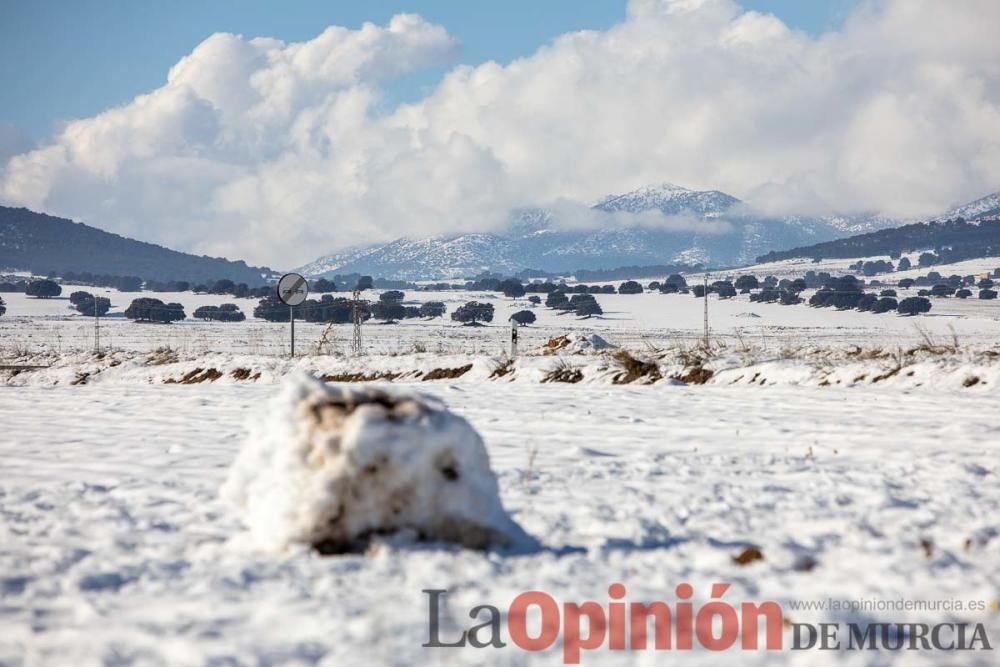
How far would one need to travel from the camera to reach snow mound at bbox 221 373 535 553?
13.0 ft

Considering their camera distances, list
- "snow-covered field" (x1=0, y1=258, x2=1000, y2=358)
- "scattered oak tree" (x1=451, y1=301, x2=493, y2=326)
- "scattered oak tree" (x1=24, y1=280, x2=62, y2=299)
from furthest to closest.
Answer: "scattered oak tree" (x1=24, y1=280, x2=62, y2=299) → "scattered oak tree" (x1=451, y1=301, x2=493, y2=326) → "snow-covered field" (x1=0, y1=258, x2=1000, y2=358)

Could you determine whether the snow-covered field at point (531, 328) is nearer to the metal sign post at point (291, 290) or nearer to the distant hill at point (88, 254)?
the metal sign post at point (291, 290)

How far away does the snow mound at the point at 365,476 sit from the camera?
13.0 feet

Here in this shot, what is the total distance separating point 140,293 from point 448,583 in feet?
212

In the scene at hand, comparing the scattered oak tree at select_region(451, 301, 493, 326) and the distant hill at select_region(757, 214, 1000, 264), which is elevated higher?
the distant hill at select_region(757, 214, 1000, 264)

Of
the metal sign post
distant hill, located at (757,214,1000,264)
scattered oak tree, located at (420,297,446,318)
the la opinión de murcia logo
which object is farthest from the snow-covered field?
distant hill, located at (757,214,1000,264)

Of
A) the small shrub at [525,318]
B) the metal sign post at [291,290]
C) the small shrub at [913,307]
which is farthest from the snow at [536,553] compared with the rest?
the small shrub at [913,307]

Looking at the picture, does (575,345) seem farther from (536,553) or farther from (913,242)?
(913,242)

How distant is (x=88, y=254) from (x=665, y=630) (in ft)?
554

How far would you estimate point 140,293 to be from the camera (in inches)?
2469

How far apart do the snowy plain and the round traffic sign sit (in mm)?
7921

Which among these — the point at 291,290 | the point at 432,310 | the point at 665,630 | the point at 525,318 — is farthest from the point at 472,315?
the point at 665,630

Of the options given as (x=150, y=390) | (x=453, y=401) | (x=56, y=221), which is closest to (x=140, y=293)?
(x=150, y=390)

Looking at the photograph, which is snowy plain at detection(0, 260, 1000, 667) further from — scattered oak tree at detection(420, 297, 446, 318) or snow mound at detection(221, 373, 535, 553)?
scattered oak tree at detection(420, 297, 446, 318)
